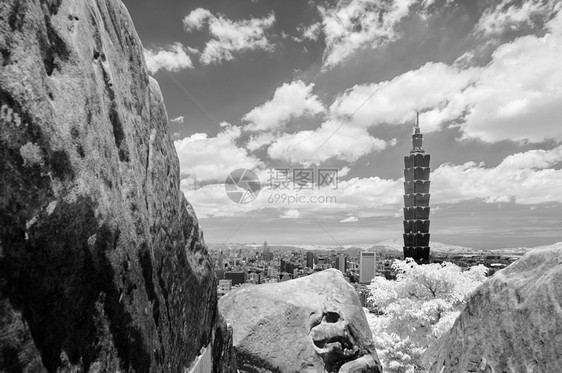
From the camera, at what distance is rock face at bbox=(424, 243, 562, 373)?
568 cm

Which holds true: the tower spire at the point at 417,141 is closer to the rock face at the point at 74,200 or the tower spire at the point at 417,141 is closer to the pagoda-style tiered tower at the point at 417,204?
the pagoda-style tiered tower at the point at 417,204

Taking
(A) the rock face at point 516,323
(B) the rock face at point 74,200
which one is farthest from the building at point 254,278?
(B) the rock face at point 74,200

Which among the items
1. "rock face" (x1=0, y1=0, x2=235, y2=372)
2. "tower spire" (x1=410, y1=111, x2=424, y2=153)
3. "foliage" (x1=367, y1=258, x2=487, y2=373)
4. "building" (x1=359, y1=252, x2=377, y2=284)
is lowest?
"building" (x1=359, y1=252, x2=377, y2=284)

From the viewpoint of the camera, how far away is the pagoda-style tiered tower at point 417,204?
7181 cm

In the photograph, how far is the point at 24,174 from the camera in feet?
6.99

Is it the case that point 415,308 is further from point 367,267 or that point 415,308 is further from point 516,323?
point 367,267

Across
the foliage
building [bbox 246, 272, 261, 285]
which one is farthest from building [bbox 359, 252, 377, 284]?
the foliage

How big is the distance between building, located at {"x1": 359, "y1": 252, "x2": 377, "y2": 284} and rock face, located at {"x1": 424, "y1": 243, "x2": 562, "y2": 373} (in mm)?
109218

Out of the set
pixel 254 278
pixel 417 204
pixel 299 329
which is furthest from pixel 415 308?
pixel 254 278

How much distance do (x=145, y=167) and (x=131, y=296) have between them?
150cm

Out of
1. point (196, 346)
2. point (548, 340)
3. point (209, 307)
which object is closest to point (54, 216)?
point (196, 346)

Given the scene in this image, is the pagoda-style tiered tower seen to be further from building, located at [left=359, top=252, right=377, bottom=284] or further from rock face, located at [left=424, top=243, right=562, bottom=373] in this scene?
rock face, located at [left=424, top=243, right=562, bottom=373]

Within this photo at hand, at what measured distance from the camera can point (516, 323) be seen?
6242 mm

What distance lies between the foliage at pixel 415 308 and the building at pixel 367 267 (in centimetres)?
9389
